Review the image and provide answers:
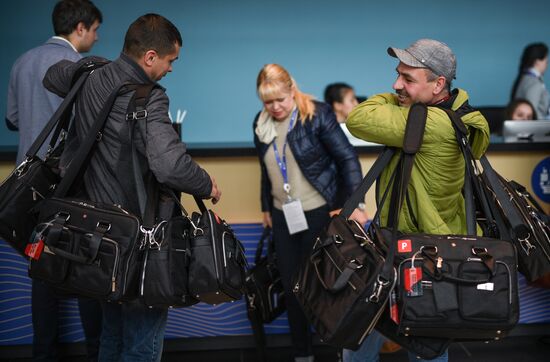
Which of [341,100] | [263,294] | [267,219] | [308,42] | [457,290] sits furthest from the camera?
[308,42]

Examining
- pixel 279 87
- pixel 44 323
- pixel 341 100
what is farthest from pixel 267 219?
pixel 341 100

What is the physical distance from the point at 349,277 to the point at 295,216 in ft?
4.38

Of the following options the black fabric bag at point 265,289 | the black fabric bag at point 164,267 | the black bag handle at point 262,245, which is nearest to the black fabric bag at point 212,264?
the black fabric bag at point 164,267

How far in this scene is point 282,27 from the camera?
760cm

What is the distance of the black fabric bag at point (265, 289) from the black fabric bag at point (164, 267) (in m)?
1.33

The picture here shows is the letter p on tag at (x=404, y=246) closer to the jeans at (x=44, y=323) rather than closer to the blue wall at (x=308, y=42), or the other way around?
the jeans at (x=44, y=323)

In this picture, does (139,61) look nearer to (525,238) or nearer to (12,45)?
(525,238)

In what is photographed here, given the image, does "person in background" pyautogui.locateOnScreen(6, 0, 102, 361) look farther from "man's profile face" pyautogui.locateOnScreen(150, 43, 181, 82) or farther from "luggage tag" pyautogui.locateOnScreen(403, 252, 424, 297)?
"luggage tag" pyautogui.locateOnScreen(403, 252, 424, 297)

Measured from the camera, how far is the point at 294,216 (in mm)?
3381

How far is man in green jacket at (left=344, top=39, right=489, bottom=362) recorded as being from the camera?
2.19 meters

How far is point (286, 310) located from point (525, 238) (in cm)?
178

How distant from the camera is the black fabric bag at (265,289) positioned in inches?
139

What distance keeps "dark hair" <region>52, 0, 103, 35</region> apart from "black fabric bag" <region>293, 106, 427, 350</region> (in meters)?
1.78

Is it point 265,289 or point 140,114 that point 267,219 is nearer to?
point 265,289
